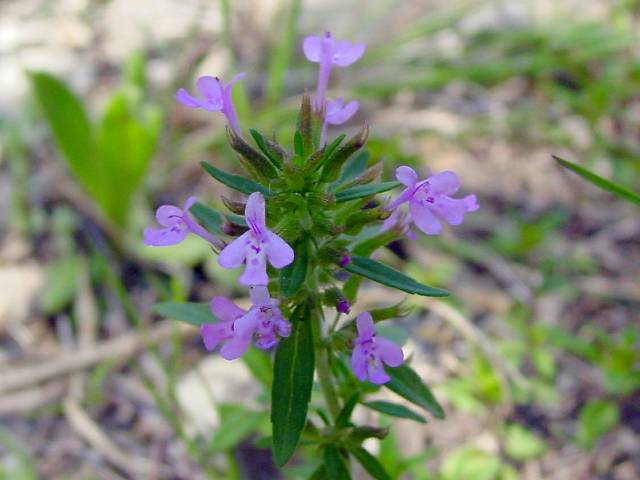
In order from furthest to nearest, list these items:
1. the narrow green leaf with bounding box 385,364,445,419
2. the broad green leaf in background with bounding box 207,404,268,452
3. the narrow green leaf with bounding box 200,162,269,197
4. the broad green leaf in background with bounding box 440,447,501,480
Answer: the broad green leaf in background with bounding box 440,447,501,480 → the broad green leaf in background with bounding box 207,404,268,452 → the narrow green leaf with bounding box 385,364,445,419 → the narrow green leaf with bounding box 200,162,269,197

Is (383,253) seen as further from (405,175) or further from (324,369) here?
(405,175)

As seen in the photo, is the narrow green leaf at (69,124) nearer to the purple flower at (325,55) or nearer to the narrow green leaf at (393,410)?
the purple flower at (325,55)

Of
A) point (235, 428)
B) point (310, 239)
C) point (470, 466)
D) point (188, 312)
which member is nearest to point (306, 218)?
point (310, 239)

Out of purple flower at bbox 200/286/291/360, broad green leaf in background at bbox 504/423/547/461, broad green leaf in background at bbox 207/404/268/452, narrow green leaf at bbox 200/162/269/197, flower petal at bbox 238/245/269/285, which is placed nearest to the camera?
flower petal at bbox 238/245/269/285

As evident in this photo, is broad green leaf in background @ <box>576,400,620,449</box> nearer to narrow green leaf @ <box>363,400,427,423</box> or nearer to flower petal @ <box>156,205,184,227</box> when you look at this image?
narrow green leaf @ <box>363,400,427,423</box>

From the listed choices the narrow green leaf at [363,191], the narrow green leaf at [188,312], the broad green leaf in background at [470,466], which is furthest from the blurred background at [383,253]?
the narrow green leaf at [363,191]

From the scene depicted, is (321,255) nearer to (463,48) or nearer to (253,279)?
(253,279)

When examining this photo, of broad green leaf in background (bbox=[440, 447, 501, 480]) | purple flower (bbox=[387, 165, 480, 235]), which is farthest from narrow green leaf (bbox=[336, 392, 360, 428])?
broad green leaf in background (bbox=[440, 447, 501, 480])
